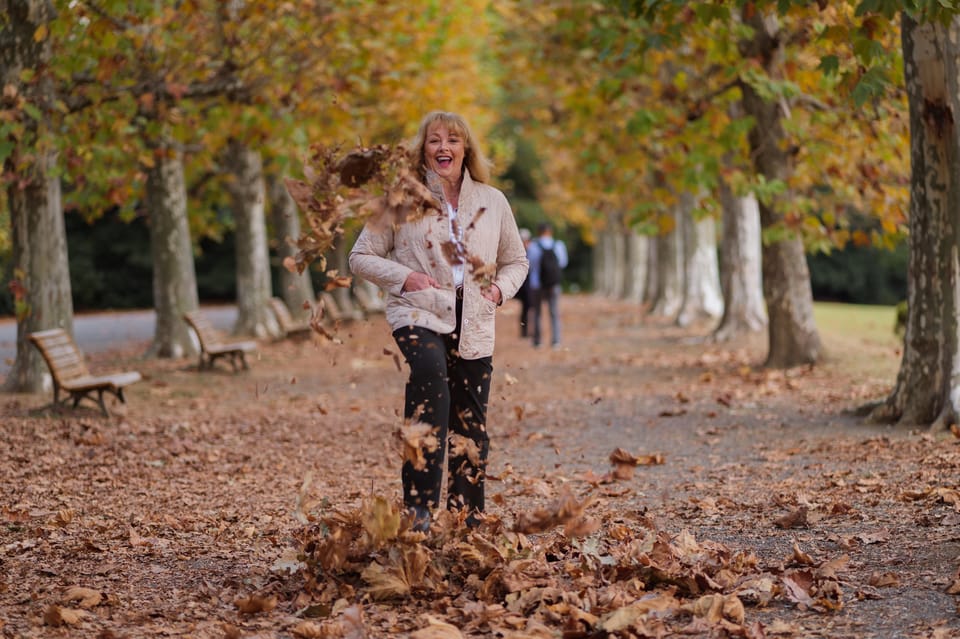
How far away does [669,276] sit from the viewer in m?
29.7

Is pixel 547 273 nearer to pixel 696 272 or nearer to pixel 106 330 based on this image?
pixel 696 272

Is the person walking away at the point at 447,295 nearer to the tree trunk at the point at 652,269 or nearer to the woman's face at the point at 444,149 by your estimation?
the woman's face at the point at 444,149

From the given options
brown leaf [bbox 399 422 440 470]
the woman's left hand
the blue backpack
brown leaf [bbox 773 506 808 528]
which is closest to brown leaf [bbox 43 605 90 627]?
brown leaf [bbox 399 422 440 470]

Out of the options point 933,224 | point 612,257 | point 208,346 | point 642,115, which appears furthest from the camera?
point 612,257

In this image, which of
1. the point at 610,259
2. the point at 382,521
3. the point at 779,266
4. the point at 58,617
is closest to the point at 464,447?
the point at 382,521

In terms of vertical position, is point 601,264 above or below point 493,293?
above

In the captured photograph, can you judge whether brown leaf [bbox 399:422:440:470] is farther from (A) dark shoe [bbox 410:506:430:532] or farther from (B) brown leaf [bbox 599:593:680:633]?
(B) brown leaf [bbox 599:593:680:633]

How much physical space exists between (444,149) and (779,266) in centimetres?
1016

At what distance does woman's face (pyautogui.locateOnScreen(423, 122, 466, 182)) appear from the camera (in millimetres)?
5402

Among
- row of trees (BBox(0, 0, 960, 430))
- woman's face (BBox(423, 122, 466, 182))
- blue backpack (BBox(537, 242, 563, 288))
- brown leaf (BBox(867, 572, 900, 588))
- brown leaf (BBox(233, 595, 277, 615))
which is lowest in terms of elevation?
brown leaf (BBox(867, 572, 900, 588))

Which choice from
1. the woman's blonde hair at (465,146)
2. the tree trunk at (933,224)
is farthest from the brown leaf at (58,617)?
the tree trunk at (933,224)

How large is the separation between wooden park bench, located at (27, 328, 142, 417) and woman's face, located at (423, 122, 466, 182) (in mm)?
6817

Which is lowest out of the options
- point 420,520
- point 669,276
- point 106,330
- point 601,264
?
point 420,520

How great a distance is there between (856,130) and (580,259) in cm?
5558
